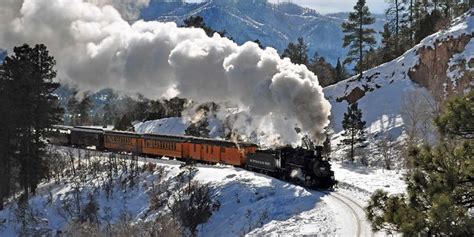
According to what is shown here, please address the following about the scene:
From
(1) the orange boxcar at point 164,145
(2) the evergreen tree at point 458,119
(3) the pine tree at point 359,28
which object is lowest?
(1) the orange boxcar at point 164,145

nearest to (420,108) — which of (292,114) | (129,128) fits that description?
(292,114)

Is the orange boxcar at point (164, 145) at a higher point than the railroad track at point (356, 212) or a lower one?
higher

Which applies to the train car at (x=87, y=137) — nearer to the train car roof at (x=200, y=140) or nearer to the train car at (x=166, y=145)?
the train car at (x=166, y=145)

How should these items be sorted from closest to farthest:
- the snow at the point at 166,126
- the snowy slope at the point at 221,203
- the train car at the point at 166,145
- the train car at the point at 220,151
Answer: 1. the snowy slope at the point at 221,203
2. the train car at the point at 220,151
3. the train car at the point at 166,145
4. the snow at the point at 166,126

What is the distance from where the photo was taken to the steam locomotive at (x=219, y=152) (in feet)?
102

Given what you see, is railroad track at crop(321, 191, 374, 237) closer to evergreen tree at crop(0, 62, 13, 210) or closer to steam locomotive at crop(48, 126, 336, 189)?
steam locomotive at crop(48, 126, 336, 189)

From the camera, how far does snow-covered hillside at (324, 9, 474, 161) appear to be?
55.0 metres

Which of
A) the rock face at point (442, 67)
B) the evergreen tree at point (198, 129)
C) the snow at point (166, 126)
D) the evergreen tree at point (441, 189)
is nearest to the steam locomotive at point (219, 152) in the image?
the evergreen tree at point (198, 129)

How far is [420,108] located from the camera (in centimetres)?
5194

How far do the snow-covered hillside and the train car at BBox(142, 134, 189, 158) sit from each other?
19.3 meters

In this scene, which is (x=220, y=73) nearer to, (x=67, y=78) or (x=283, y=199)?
(x=283, y=199)

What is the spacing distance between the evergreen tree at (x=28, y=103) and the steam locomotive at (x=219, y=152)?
2.76 m

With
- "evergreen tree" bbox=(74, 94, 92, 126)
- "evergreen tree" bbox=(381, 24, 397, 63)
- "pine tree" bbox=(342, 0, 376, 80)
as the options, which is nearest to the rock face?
"pine tree" bbox=(342, 0, 376, 80)

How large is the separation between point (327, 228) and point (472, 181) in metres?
14.0
